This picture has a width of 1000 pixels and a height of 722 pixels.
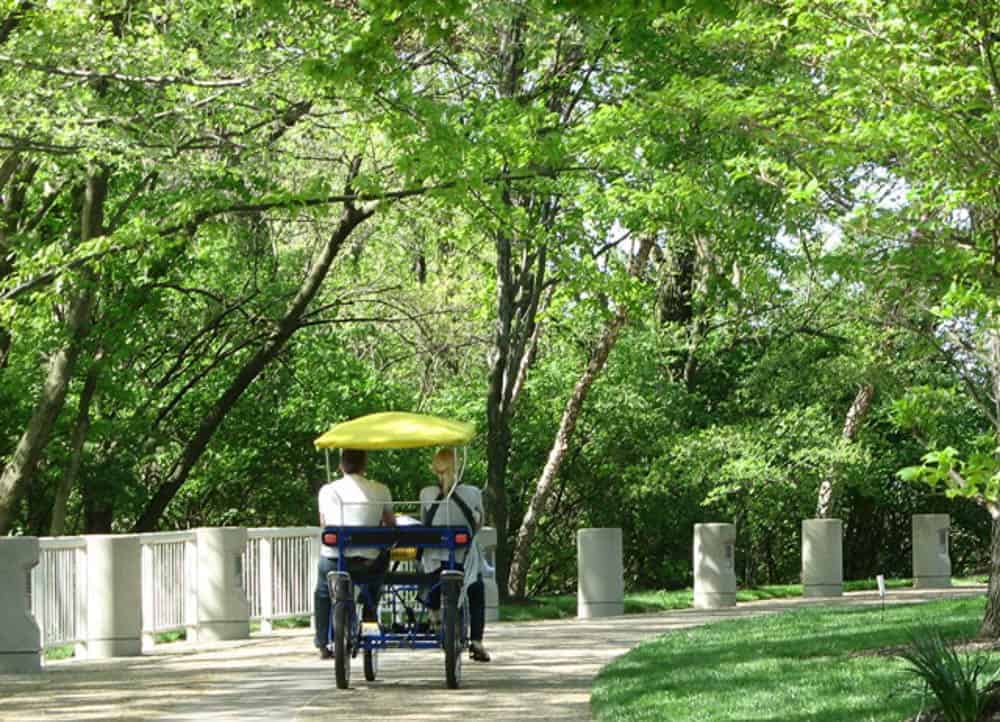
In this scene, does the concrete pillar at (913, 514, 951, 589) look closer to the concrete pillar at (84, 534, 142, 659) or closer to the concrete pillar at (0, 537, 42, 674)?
the concrete pillar at (84, 534, 142, 659)

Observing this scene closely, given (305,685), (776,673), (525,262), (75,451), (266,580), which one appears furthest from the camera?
(75,451)

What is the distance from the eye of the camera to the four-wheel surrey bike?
14.1m

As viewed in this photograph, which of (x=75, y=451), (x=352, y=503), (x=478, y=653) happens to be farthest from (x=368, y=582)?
(x=75, y=451)

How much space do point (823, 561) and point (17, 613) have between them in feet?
49.4

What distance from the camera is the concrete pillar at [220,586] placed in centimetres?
2094

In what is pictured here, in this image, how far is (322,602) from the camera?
48.8 feet

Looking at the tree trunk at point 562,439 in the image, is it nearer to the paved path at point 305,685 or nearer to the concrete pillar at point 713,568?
the concrete pillar at point 713,568

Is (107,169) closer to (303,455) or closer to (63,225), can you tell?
(63,225)

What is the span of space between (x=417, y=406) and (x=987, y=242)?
22.8 metres

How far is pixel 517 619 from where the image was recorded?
25.5m

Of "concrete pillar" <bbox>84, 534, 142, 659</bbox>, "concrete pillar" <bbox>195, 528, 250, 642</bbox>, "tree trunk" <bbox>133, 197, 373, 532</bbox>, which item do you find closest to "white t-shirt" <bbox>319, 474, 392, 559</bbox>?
"concrete pillar" <bbox>84, 534, 142, 659</bbox>

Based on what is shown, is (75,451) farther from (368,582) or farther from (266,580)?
(368,582)

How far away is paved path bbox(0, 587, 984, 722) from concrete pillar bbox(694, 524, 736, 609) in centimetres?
555

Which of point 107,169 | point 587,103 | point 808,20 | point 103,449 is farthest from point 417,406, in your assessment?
point 808,20
